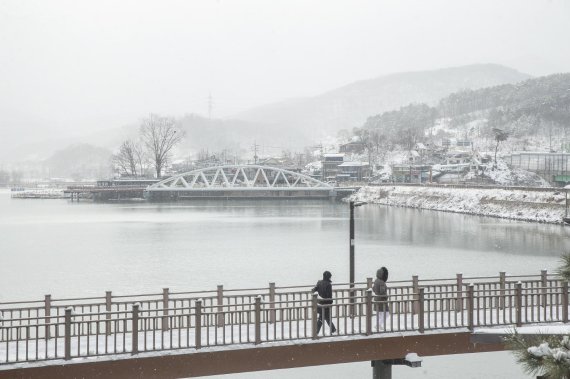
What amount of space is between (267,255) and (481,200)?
52.9 m

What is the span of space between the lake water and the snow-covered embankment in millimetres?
5190

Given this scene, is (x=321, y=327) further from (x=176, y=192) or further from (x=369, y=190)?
(x=176, y=192)

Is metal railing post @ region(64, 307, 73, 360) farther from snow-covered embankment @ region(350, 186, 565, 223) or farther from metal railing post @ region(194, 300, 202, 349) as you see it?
snow-covered embankment @ region(350, 186, 565, 223)

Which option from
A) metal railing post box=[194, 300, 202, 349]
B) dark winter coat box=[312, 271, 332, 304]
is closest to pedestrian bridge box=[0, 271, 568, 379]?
metal railing post box=[194, 300, 202, 349]

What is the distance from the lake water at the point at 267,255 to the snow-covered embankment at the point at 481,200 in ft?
17.0

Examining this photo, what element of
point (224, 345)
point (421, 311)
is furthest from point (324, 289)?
point (224, 345)

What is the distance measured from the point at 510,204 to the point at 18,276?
2434 inches

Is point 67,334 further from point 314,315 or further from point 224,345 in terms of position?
point 314,315

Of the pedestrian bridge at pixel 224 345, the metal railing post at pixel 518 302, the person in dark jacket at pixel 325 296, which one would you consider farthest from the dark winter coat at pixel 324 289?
the metal railing post at pixel 518 302

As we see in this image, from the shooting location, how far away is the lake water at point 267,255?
1211 inches

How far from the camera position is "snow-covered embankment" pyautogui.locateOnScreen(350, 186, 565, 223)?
73312mm

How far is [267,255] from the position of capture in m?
44.7

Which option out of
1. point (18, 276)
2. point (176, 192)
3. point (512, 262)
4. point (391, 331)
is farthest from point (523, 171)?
point (391, 331)

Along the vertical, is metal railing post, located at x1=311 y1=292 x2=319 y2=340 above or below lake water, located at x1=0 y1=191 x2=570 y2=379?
above
